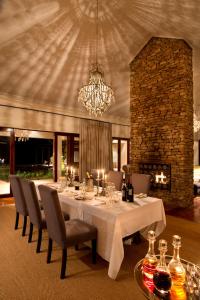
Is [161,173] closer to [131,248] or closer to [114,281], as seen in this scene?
[131,248]

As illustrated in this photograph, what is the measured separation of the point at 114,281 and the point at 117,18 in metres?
4.67

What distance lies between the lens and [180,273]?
1.27 meters

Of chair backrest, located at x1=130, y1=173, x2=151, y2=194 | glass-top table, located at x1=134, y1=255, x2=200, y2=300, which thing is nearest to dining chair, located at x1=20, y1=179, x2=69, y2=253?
chair backrest, located at x1=130, y1=173, x2=151, y2=194

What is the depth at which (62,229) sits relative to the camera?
7.22ft

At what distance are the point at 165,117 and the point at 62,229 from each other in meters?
4.16

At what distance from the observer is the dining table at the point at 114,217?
2145mm

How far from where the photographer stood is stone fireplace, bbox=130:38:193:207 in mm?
5000

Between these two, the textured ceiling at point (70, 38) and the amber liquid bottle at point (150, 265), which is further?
the textured ceiling at point (70, 38)

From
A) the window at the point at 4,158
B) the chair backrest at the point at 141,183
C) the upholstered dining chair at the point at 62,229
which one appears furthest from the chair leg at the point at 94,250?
the window at the point at 4,158

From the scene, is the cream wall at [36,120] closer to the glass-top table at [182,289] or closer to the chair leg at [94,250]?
the chair leg at [94,250]

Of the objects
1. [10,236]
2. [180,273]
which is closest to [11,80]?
[10,236]

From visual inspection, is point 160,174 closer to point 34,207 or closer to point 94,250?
point 94,250

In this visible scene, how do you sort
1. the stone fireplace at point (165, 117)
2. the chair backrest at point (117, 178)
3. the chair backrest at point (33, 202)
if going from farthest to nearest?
the stone fireplace at point (165, 117) < the chair backrest at point (117, 178) < the chair backrest at point (33, 202)

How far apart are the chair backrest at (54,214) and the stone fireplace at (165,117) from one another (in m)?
3.66
